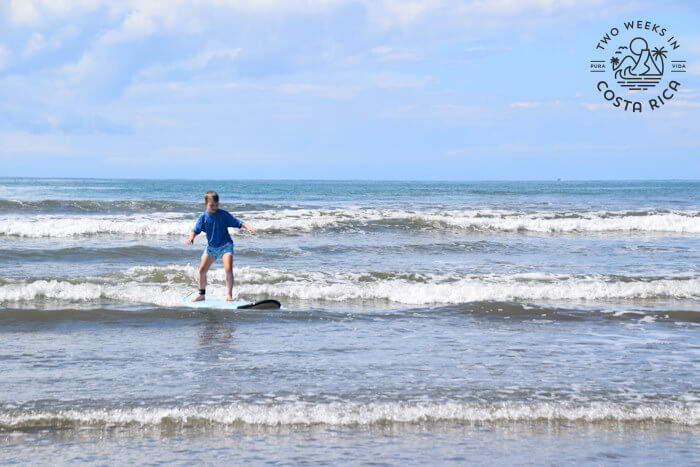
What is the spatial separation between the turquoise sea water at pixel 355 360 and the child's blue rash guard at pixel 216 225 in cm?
125

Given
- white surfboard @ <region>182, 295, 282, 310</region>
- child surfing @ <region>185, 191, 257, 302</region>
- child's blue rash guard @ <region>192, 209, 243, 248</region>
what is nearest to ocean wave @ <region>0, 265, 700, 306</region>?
white surfboard @ <region>182, 295, 282, 310</region>

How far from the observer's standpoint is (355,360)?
7.07 metres

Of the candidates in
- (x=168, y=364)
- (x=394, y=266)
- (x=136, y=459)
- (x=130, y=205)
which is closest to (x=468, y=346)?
(x=168, y=364)

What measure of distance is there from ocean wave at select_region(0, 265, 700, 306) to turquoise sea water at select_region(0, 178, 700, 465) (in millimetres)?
44

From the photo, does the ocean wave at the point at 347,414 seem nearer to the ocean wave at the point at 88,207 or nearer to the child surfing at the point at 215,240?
the child surfing at the point at 215,240

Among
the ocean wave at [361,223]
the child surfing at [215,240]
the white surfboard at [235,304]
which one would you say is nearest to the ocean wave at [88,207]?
the ocean wave at [361,223]

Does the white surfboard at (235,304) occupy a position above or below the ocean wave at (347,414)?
above

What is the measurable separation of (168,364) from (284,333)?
6.34 ft

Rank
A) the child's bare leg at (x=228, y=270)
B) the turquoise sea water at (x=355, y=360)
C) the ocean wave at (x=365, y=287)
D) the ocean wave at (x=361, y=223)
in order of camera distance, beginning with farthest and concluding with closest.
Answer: the ocean wave at (x=361, y=223) < the ocean wave at (x=365, y=287) < the child's bare leg at (x=228, y=270) < the turquoise sea water at (x=355, y=360)

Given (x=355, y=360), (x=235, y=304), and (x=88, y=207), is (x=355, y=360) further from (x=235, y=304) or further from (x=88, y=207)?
(x=88, y=207)

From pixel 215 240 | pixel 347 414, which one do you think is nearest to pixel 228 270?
pixel 215 240

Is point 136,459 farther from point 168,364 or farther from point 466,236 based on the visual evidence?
point 466,236

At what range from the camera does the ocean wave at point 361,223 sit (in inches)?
814

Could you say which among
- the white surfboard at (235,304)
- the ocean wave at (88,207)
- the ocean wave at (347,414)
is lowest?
the ocean wave at (347,414)
